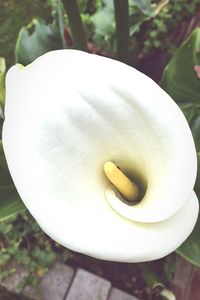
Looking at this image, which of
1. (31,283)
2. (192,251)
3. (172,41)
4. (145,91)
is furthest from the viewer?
(172,41)

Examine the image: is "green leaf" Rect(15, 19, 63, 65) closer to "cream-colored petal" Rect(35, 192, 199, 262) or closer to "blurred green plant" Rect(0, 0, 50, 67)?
"blurred green plant" Rect(0, 0, 50, 67)

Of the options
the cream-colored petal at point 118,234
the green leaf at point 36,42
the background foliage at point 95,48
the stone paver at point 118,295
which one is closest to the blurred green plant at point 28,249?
the background foliage at point 95,48

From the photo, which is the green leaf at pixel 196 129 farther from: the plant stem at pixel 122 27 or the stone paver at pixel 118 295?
the stone paver at pixel 118 295

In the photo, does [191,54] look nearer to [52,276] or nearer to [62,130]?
[62,130]

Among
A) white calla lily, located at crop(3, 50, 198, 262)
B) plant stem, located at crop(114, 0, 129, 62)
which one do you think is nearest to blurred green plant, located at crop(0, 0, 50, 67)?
plant stem, located at crop(114, 0, 129, 62)

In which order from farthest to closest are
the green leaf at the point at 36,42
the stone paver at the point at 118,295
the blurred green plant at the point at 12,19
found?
the blurred green plant at the point at 12,19
the stone paver at the point at 118,295
the green leaf at the point at 36,42

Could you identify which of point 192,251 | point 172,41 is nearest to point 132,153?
point 192,251
